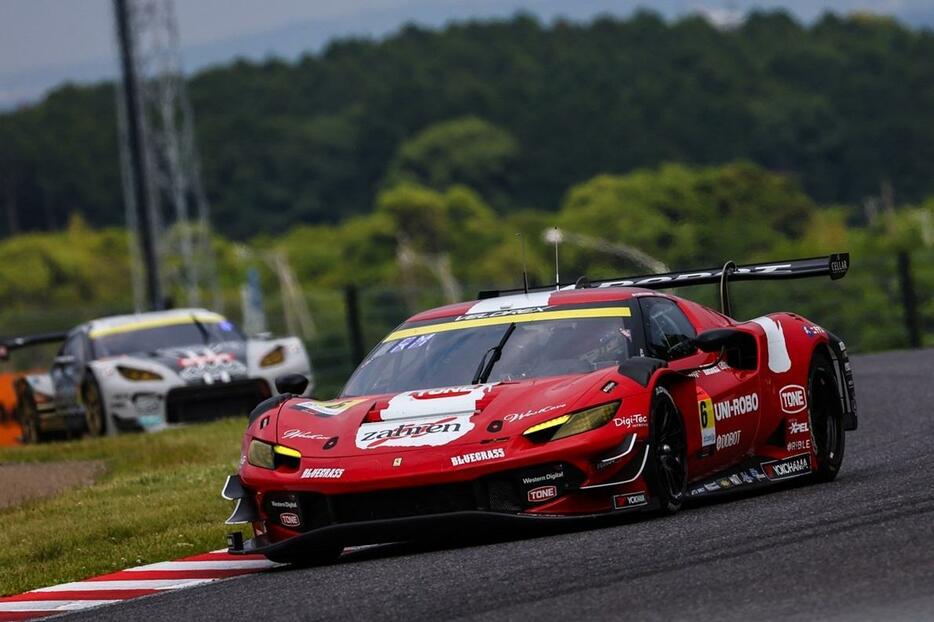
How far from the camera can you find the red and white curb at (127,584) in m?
8.56

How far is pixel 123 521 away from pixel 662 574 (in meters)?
4.80

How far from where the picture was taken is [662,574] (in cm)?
697

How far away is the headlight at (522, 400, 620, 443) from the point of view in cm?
837

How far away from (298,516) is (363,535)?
370 millimetres

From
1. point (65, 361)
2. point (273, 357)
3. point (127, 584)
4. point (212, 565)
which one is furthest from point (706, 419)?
point (65, 361)

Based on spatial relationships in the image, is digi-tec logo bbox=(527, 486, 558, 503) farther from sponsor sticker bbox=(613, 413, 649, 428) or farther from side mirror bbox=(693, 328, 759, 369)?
side mirror bbox=(693, 328, 759, 369)

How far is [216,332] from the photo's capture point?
69.7ft

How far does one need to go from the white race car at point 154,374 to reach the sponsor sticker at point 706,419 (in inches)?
432

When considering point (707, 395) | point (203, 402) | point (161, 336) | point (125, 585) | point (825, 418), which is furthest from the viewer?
point (161, 336)

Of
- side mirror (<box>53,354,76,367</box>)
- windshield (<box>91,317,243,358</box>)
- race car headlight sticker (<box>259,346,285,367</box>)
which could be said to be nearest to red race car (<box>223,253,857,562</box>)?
race car headlight sticker (<box>259,346,285,367</box>)

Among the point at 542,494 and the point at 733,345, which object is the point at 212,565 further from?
the point at 733,345

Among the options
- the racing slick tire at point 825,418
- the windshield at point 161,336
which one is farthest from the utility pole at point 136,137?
the racing slick tire at point 825,418

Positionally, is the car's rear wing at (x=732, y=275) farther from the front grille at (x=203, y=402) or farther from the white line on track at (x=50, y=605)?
the front grille at (x=203, y=402)

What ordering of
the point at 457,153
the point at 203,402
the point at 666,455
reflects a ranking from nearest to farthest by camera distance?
the point at 666,455, the point at 203,402, the point at 457,153
